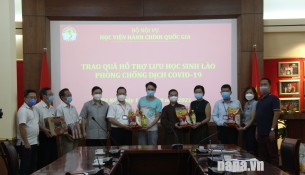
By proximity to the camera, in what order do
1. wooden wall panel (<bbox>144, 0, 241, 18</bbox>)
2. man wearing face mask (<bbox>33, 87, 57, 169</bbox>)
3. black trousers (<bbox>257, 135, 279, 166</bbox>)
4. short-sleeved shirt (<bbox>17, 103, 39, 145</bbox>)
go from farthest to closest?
wooden wall panel (<bbox>144, 0, 241, 18</bbox>)
man wearing face mask (<bbox>33, 87, 57, 169</bbox>)
black trousers (<bbox>257, 135, 279, 166</bbox>)
short-sleeved shirt (<bbox>17, 103, 39, 145</bbox>)

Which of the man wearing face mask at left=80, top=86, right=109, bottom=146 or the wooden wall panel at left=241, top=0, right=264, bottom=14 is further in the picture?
the wooden wall panel at left=241, top=0, right=264, bottom=14

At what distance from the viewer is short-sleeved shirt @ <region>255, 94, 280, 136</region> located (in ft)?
19.0

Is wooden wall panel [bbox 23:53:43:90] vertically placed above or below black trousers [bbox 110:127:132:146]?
above

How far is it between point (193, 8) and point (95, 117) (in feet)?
9.24

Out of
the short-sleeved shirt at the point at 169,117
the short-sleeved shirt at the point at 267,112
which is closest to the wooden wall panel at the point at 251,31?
the short-sleeved shirt at the point at 267,112

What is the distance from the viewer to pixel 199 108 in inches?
255

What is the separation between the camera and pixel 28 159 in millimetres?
5602

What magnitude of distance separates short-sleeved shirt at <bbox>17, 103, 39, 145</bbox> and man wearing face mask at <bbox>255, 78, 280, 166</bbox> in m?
3.06

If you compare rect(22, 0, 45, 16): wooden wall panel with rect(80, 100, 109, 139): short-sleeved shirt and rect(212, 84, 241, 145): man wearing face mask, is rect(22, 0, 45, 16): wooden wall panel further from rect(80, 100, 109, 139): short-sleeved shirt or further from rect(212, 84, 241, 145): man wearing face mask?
rect(212, 84, 241, 145): man wearing face mask

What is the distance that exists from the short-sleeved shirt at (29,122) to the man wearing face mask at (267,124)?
3061 millimetres

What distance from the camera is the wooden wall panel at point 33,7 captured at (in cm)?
761

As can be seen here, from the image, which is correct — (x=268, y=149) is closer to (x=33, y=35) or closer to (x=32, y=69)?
(x=32, y=69)

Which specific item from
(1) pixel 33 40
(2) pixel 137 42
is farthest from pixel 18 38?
(2) pixel 137 42

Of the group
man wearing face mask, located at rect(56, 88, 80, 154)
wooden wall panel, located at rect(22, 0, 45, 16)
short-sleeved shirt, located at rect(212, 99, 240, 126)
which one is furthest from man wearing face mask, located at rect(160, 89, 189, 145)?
wooden wall panel, located at rect(22, 0, 45, 16)
